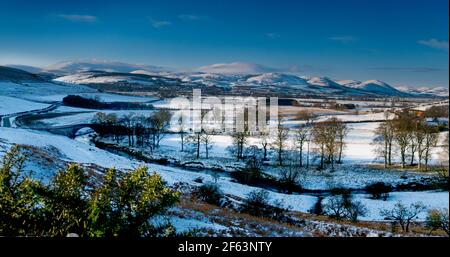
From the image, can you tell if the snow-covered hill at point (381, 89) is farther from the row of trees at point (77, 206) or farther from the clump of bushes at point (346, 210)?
the row of trees at point (77, 206)

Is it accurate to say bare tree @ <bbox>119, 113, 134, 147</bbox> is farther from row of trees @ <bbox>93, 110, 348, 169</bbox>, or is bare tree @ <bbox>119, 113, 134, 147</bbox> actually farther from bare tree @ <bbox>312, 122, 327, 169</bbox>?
bare tree @ <bbox>312, 122, 327, 169</bbox>

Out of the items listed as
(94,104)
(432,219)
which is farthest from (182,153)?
(432,219)

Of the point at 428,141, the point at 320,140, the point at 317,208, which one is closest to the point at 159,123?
the point at 317,208

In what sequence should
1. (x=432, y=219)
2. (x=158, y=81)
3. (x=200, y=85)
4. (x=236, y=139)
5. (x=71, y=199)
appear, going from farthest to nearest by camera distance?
(x=158, y=81) → (x=236, y=139) → (x=200, y=85) → (x=432, y=219) → (x=71, y=199)

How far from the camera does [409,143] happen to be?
36.8m

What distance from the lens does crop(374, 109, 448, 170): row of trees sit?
115 feet

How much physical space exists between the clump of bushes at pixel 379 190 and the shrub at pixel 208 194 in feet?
42.0

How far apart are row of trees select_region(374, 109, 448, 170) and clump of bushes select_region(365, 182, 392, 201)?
6.11 metres

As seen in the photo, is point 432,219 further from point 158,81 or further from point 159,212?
point 158,81

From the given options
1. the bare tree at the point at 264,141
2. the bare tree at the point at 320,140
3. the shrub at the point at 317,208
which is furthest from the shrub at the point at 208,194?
the bare tree at the point at 320,140

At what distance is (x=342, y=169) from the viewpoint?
34219 mm

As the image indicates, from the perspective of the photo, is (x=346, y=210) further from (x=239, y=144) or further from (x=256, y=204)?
(x=239, y=144)

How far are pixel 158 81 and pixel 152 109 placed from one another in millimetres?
11927

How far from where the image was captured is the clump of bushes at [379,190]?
25.9m
